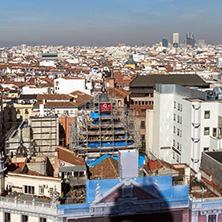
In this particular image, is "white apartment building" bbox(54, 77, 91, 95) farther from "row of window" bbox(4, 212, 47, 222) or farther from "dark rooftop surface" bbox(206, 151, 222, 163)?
"row of window" bbox(4, 212, 47, 222)

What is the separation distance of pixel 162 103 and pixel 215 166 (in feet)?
38.5

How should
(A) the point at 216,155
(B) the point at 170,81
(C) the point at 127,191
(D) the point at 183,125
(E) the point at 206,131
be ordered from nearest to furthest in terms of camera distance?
(C) the point at 127,191 → (A) the point at 216,155 → (E) the point at 206,131 → (D) the point at 183,125 → (B) the point at 170,81

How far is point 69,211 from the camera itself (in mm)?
15883

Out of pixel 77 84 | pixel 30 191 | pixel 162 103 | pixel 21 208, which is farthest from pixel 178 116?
pixel 77 84

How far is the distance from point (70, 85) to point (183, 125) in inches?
1426

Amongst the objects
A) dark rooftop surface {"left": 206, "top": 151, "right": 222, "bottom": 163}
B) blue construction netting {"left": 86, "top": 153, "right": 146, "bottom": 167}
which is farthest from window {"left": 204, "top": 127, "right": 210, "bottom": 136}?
dark rooftop surface {"left": 206, "top": 151, "right": 222, "bottom": 163}

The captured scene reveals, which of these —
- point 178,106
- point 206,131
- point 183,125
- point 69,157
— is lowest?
point 69,157

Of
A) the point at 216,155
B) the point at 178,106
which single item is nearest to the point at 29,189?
the point at 216,155

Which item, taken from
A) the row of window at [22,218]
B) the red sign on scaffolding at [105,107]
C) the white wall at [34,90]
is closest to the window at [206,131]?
the red sign on scaffolding at [105,107]

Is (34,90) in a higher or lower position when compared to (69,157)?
higher

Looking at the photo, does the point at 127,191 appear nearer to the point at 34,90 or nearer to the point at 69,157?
the point at 69,157

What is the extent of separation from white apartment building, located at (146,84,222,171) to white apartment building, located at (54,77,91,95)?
28487 millimetres

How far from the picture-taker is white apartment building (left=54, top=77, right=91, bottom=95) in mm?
62781

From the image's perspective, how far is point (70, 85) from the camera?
209 feet
